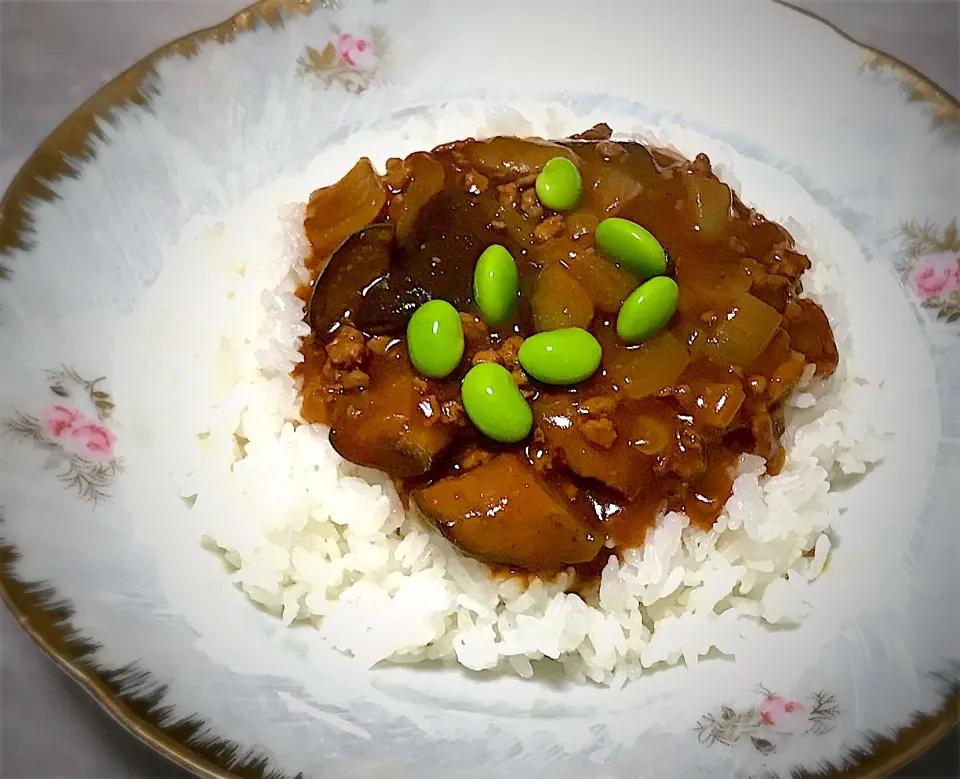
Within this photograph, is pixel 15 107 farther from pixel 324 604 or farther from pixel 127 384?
pixel 324 604

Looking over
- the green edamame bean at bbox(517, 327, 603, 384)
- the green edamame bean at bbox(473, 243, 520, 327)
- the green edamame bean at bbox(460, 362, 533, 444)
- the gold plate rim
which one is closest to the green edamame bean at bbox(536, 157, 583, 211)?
the green edamame bean at bbox(473, 243, 520, 327)

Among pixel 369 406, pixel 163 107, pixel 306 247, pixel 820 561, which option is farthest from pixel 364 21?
pixel 820 561

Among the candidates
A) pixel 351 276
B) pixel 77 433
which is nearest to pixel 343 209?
pixel 351 276

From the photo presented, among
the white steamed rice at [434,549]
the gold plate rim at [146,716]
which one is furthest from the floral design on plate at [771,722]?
the white steamed rice at [434,549]

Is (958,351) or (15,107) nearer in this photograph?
(958,351)

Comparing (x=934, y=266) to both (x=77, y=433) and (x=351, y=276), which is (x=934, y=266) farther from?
(x=77, y=433)

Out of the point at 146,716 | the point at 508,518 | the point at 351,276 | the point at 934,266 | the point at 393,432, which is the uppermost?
the point at 934,266

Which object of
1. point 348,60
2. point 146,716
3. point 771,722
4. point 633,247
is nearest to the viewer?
point 146,716

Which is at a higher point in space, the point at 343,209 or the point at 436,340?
the point at 343,209
